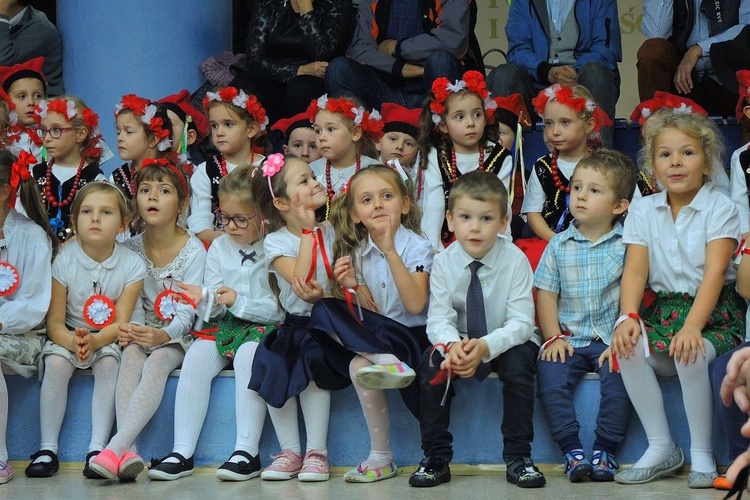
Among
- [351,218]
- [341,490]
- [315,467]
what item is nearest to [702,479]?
[341,490]

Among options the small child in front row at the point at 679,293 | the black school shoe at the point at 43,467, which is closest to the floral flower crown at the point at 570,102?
the small child in front row at the point at 679,293

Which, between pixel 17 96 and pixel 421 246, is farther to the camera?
pixel 17 96

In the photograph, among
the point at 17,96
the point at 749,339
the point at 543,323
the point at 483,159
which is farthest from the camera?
the point at 17,96

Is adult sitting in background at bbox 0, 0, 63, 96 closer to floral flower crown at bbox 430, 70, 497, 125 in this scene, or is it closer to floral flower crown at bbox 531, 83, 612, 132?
floral flower crown at bbox 430, 70, 497, 125

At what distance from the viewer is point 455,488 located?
382 centimetres

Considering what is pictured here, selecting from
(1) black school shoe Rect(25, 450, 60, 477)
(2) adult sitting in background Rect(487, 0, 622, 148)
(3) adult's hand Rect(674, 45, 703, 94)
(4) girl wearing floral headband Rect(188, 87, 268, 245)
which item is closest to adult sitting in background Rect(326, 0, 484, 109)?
(2) adult sitting in background Rect(487, 0, 622, 148)

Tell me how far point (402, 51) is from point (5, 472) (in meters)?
3.33

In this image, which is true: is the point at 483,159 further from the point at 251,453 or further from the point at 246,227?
the point at 251,453

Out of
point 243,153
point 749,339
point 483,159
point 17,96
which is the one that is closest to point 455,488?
point 749,339

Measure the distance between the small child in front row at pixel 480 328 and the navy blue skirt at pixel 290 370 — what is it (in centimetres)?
37

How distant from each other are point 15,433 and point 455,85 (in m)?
2.57

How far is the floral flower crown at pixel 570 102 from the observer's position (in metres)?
5.35

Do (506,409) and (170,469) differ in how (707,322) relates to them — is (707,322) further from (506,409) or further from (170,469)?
(170,469)

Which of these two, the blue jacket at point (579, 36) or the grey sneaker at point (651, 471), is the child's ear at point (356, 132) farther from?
the grey sneaker at point (651, 471)
